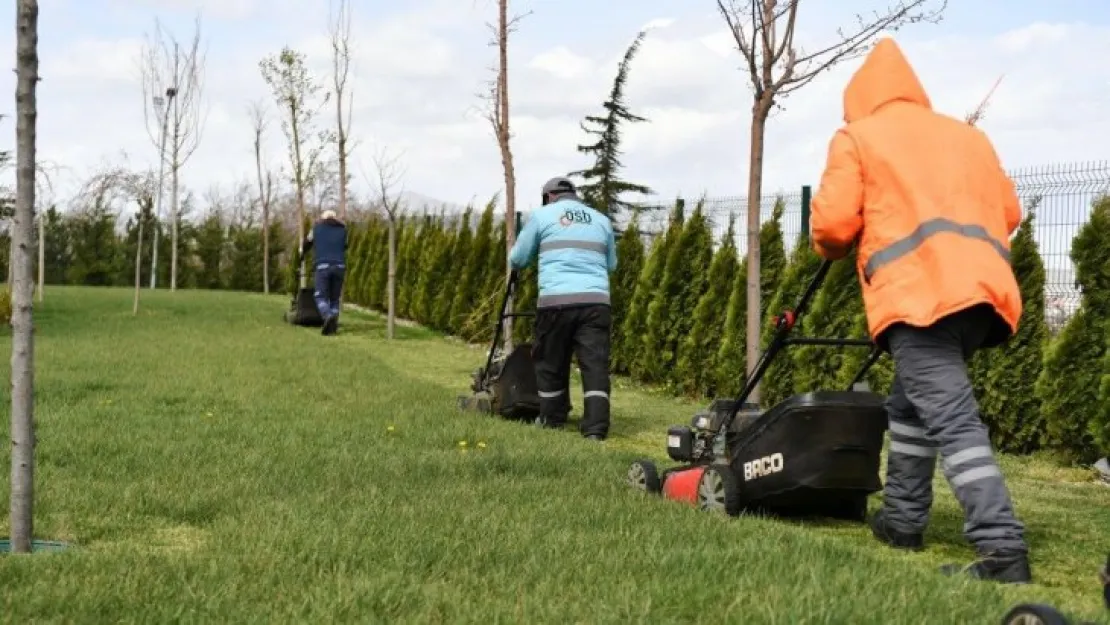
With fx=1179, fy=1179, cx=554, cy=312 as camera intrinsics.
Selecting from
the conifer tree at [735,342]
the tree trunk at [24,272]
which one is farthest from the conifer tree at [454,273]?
the tree trunk at [24,272]

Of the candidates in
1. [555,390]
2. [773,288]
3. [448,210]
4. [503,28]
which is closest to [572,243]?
[555,390]

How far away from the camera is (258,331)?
16.3 meters

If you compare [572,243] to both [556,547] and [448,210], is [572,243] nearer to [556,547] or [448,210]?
[556,547]

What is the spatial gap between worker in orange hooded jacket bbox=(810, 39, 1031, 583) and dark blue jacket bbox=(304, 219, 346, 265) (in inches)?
504

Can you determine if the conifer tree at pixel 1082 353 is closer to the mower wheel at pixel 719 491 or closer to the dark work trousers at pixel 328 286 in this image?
the mower wheel at pixel 719 491

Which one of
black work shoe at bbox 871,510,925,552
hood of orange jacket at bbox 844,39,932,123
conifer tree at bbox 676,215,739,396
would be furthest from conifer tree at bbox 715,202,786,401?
hood of orange jacket at bbox 844,39,932,123

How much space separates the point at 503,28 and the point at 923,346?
34.6 ft

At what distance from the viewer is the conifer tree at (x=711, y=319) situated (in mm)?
11164

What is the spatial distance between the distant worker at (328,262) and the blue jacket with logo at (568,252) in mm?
8772

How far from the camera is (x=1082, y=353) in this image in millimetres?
7691

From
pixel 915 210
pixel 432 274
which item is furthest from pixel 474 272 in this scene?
pixel 915 210

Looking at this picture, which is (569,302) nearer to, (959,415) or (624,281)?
(959,415)

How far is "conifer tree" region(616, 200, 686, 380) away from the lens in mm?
12195

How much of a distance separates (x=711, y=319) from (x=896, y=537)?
6689mm
